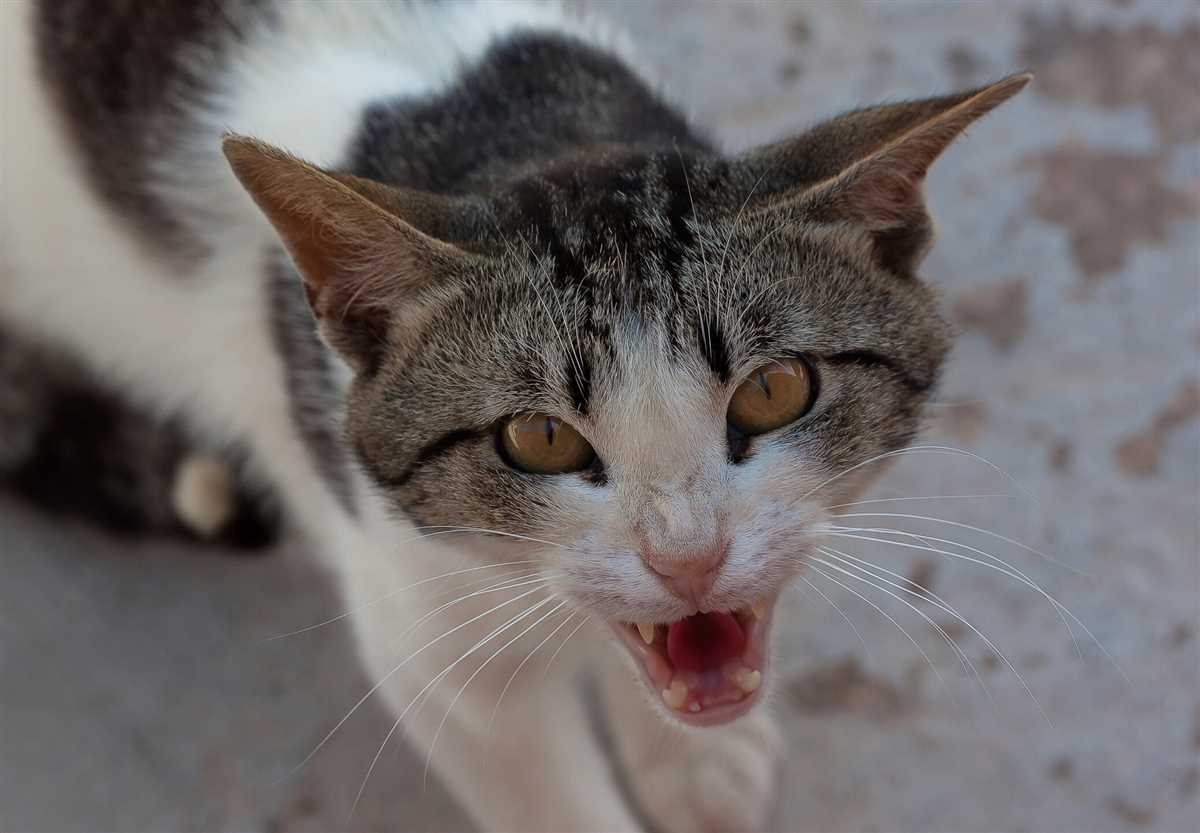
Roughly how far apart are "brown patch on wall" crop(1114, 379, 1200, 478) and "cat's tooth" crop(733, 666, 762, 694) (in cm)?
105

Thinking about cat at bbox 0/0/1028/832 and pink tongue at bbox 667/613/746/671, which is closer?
cat at bbox 0/0/1028/832

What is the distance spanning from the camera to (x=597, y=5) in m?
2.28

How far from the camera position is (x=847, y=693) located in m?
1.84

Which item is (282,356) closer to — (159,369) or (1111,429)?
(159,369)

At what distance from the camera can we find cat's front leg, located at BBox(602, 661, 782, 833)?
1.72 meters

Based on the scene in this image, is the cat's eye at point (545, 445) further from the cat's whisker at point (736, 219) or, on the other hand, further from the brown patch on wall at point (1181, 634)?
the brown patch on wall at point (1181, 634)

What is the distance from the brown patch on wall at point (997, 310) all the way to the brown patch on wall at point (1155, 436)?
267 millimetres

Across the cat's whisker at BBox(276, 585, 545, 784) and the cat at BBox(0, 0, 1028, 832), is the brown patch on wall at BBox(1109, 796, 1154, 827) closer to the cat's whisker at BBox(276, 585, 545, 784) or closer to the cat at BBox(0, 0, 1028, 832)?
the cat at BBox(0, 0, 1028, 832)

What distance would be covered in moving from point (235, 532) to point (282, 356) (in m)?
0.49

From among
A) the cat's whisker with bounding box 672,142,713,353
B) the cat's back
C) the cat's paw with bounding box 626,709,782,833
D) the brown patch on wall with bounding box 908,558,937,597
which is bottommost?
the cat's paw with bounding box 626,709,782,833

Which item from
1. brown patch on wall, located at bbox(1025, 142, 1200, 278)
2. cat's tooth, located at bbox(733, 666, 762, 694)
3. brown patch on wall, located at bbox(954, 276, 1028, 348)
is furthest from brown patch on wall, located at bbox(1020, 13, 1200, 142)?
cat's tooth, located at bbox(733, 666, 762, 694)

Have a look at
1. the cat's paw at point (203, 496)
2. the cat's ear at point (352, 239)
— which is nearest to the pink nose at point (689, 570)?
the cat's ear at point (352, 239)

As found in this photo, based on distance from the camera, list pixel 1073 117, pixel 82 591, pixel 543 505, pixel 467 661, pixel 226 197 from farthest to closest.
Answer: pixel 1073 117 < pixel 82 591 < pixel 226 197 < pixel 467 661 < pixel 543 505

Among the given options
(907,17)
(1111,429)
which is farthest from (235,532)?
(907,17)
